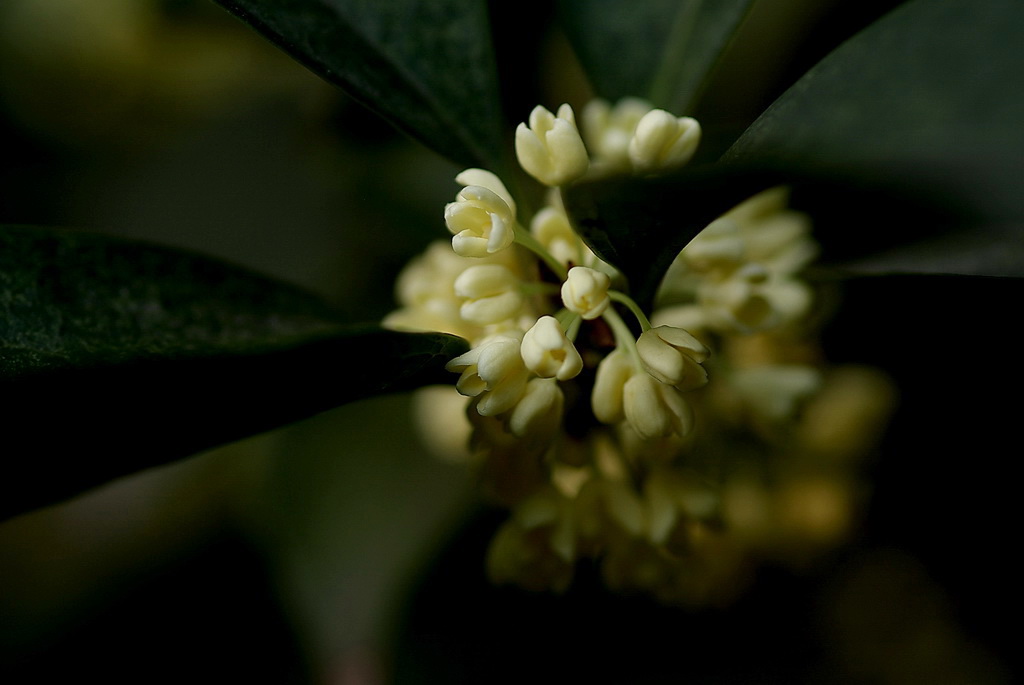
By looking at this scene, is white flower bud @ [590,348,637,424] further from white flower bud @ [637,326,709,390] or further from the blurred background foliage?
the blurred background foliage

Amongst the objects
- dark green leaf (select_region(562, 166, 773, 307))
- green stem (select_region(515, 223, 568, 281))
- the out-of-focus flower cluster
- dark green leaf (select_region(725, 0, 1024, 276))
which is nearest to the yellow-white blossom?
the out-of-focus flower cluster

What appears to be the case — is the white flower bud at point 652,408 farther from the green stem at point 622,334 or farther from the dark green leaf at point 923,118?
the dark green leaf at point 923,118

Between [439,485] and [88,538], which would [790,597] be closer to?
[439,485]

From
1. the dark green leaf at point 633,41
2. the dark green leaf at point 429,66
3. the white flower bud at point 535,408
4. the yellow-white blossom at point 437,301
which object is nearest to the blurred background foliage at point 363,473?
the dark green leaf at point 633,41

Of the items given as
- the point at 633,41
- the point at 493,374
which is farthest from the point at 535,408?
the point at 633,41

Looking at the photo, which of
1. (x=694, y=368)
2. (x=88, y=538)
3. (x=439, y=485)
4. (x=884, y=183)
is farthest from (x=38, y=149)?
(x=884, y=183)

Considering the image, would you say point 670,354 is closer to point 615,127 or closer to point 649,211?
point 649,211
